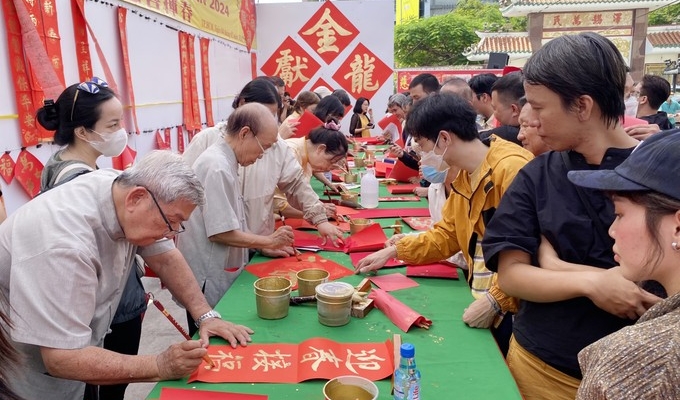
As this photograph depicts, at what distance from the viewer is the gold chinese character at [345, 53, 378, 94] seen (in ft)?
32.3

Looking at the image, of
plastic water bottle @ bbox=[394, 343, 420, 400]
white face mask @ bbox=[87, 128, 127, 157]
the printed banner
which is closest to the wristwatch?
plastic water bottle @ bbox=[394, 343, 420, 400]

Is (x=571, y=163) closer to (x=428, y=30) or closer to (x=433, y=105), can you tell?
(x=433, y=105)

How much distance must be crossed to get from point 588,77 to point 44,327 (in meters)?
1.42

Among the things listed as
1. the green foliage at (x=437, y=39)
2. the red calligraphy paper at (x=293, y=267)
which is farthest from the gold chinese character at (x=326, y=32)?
the green foliage at (x=437, y=39)

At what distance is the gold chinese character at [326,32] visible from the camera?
31.7 ft

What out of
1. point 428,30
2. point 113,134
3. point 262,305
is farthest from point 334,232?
point 428,30

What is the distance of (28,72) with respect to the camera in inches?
108

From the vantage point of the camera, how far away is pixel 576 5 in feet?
50.8

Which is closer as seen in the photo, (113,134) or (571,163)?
(571,163)

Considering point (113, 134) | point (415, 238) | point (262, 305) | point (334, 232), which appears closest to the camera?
point (262, 305)

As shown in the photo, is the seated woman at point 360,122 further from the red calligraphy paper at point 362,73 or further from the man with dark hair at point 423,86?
the man with dark hair at point 423,86

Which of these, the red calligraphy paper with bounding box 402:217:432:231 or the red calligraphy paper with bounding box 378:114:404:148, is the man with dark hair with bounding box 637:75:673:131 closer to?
the red calligraphy paper with bounding box 378:114:404:148

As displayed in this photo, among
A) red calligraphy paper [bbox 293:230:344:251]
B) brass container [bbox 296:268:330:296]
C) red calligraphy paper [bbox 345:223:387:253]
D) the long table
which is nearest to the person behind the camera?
the long table

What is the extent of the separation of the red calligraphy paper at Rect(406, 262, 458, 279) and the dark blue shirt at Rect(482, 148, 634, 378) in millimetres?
710
